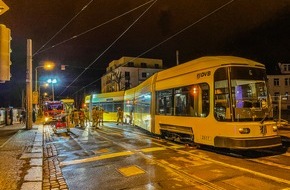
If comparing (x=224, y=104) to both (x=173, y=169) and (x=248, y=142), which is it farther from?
(x=173, y=169)

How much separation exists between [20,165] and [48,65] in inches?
1081

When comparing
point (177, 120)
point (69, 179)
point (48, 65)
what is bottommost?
point (69, 179)

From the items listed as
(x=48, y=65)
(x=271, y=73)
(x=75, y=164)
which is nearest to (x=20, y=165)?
(x=75, y=164)

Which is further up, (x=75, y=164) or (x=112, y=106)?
(x=112, y=106)

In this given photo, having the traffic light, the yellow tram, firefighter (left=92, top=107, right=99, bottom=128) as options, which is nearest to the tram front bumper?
the yellow tram

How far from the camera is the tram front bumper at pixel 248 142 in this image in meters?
10.3

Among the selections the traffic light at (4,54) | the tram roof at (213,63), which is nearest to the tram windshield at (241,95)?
the tram roof at (213,63)

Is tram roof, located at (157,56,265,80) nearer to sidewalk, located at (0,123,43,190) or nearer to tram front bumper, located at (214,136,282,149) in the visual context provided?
tram front bumper, located at (214,136,282,149)

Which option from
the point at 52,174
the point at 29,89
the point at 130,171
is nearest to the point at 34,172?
the point at 52,174

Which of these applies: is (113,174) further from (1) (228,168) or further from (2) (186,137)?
(2) (186,137)

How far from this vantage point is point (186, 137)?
44.8 ft

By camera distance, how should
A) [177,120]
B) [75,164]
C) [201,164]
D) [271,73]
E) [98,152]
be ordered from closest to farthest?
[201,164] < [75,164] < [98,152] < [177,120] < [271,73]

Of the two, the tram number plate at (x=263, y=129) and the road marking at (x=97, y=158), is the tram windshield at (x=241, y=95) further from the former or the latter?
the road marking at (x=97, y=158)

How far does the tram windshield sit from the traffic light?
24.5 ft
